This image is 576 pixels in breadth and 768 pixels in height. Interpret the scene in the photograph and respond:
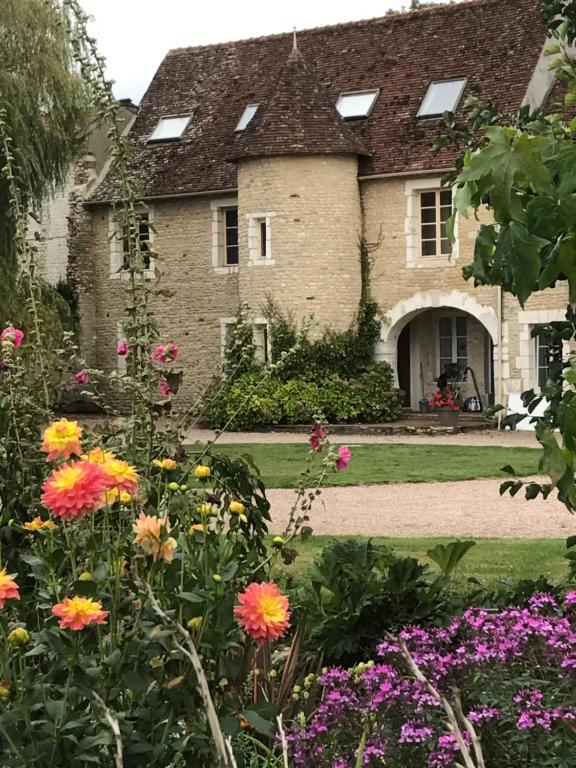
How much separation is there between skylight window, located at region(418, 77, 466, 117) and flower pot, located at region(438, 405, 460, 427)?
5948 mm

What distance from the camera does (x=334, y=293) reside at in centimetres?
2275

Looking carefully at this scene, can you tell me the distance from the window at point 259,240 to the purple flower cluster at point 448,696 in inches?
770

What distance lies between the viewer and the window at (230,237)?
80.6ft

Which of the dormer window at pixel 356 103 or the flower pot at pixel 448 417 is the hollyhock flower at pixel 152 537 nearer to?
the flower pot at pixel 448 417

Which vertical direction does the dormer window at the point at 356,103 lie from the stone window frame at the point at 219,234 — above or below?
above

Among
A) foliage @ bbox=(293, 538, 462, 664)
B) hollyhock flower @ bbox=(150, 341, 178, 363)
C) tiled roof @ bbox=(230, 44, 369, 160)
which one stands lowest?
foliage @ bbox=(293, 538, 462, 664)

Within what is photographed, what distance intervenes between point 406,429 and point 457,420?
3.19 feet

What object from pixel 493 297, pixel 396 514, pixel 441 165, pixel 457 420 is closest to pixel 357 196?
pixel 441 165

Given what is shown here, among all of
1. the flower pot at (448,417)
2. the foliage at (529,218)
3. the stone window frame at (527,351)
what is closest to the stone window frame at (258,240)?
the flower pot at (448,417)

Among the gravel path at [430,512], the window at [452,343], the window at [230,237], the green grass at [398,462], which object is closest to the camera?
the gravel path at [430,512]

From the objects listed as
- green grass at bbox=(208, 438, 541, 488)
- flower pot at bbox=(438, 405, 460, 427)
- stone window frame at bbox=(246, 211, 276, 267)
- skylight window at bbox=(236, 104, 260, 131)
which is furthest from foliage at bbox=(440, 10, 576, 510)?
skylight window at bbox=(236, 104, 260, 131)

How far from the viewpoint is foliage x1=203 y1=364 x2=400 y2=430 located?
69.9 ft

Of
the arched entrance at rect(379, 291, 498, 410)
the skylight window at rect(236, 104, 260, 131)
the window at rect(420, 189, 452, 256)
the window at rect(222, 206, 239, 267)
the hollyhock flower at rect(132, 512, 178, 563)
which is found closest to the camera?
the hollyhock flower at rect(132, 512, 178, 563)

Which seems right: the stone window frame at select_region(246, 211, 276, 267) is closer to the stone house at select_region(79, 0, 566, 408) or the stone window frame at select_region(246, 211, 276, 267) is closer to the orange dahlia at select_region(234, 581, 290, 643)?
the stone house at select_region(79, 0, 566, 408)
